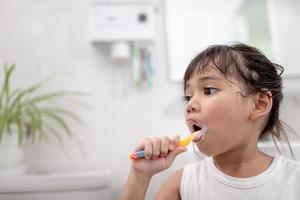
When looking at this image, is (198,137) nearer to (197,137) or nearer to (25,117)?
(197,137)

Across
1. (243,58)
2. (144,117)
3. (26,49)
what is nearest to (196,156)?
(243,58)

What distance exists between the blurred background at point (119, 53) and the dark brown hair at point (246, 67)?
1.70 ft

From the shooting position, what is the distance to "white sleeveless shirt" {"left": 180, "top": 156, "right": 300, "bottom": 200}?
1.98 ft

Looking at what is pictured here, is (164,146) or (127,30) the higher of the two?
(127,30)

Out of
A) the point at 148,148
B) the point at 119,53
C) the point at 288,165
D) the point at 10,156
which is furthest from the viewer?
the point at 119,53

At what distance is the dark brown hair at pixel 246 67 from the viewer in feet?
2.02

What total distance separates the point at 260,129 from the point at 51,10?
100cm

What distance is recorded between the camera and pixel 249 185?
61 centimetres

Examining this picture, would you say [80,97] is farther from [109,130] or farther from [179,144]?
[179,144]

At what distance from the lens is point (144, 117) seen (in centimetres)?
119

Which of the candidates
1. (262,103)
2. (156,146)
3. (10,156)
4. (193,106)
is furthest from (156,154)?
(10,156)

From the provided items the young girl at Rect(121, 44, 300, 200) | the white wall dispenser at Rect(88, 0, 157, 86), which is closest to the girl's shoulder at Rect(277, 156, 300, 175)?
the young girl at Rect(121, 44, 300, 200)

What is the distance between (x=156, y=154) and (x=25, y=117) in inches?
27.2

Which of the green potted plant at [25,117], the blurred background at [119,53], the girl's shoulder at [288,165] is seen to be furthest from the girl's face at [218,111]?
the green potted plant at [25,117]
